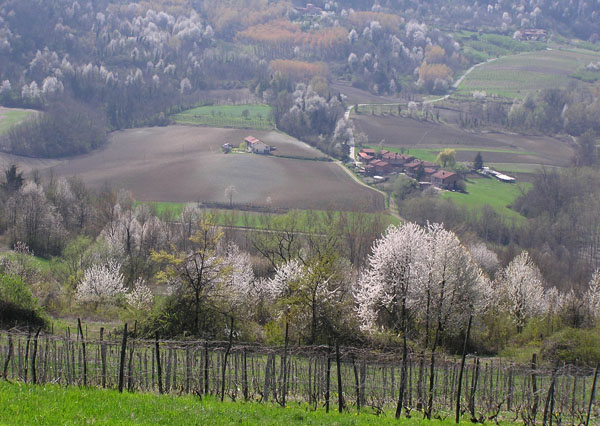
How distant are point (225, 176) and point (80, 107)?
43506 millimetres

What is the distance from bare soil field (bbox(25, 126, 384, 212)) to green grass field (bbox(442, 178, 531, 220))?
42.5 ft

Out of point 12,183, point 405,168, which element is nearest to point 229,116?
point 405,168

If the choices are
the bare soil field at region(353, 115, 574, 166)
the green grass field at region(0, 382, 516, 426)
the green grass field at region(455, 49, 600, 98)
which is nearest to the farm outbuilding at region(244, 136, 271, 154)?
the bare soil field at region(353, 115, 574, 166)

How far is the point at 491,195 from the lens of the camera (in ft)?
310

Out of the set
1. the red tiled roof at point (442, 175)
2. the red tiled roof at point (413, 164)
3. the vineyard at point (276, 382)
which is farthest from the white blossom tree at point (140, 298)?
the red tiled roof at point (413, 164)

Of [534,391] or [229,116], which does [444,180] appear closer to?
[229,116]

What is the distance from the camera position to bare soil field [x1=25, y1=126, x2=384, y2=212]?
85.6 m

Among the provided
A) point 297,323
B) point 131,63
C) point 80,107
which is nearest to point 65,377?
point 297,323

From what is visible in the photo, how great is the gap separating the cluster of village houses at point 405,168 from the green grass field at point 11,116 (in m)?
58.8

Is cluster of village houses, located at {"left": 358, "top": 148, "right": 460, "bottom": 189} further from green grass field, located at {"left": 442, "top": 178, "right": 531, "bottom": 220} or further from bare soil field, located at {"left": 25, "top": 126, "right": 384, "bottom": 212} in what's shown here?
bare soil field, located at {"left": 25, "top": 126, "right": 384, "bottom": 212}

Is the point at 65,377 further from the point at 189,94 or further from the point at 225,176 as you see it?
the point at 189,94

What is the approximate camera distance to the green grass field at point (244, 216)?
231ft

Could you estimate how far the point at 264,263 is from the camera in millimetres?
52719

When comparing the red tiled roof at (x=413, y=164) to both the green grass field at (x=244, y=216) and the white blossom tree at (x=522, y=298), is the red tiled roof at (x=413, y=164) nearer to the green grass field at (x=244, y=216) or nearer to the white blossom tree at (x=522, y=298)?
the green grass field at (x=244, y=216)
